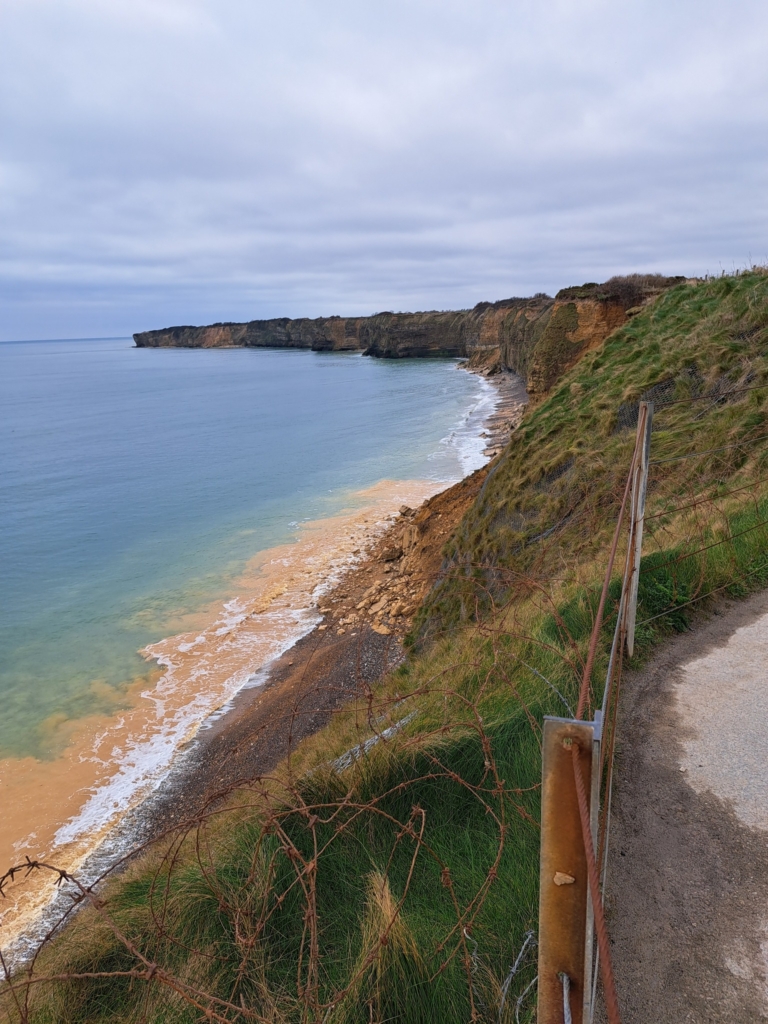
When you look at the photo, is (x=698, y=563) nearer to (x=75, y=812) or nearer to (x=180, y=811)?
(x=180, y=811)

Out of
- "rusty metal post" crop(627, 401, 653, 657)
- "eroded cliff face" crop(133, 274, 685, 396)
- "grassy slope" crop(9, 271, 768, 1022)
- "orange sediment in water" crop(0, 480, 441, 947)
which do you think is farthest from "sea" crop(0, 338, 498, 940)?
"rusty metal post" crop(627, 401, 653, 657)

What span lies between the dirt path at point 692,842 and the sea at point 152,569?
7633 millimetres

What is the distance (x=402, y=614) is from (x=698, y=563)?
28.6ft

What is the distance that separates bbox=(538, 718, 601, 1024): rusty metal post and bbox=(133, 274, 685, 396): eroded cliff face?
25.5 metres

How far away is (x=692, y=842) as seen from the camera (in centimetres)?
320

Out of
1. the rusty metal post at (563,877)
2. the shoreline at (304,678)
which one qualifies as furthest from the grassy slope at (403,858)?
the rusty metal post at (563,877)

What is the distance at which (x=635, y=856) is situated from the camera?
3.14 m

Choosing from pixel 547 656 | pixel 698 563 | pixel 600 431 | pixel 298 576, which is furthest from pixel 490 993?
pixel 298 576

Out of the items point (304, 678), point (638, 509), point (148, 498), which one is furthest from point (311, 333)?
point (638, 509)

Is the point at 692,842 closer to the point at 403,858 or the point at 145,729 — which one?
the point at 403,858

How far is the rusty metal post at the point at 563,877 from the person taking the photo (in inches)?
55.7

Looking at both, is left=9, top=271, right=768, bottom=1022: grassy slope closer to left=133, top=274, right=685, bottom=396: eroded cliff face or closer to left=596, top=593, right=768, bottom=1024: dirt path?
left=596, top=593, right=768, bottom=1024: dirt path

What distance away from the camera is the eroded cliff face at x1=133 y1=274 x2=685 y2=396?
28.0 metres

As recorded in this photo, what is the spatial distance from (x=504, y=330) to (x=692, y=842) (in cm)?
7542
